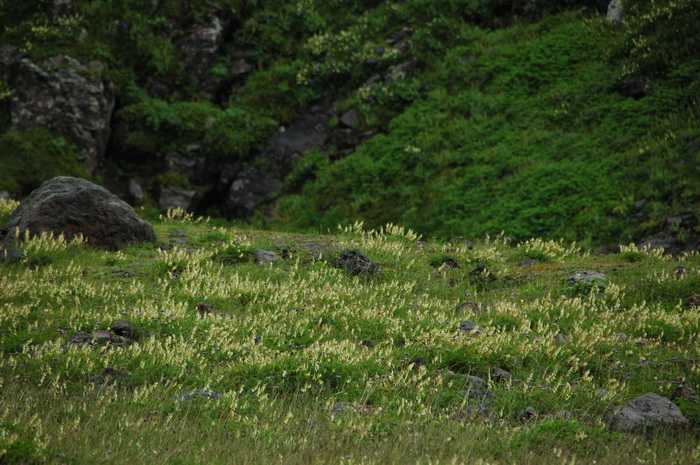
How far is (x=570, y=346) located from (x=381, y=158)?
1326 cm

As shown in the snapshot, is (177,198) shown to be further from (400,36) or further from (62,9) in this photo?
(400,36)

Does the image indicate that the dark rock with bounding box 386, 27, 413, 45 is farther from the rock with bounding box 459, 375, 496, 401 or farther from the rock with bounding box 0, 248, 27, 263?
the rock with bounding box 459, 375, 496, 401

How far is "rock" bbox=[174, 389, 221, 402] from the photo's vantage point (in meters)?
5.62

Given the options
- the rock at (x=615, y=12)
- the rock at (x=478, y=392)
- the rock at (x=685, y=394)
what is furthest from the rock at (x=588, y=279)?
the rock at (x=615, y=12)

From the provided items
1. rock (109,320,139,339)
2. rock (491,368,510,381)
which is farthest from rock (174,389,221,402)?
rock (491,368,510,381)

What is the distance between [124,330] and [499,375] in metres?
4.86

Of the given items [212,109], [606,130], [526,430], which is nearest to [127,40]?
[212,109]

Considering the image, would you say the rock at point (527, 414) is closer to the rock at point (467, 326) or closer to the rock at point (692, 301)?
the rock at point (467, 326)

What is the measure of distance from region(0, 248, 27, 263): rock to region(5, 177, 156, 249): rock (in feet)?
3.14

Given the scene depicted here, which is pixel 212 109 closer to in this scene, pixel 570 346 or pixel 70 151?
pixel 70 151

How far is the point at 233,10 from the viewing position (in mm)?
26375

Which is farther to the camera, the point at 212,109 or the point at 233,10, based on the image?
the point at 233,10

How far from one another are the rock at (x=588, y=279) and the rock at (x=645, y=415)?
4.06 metres

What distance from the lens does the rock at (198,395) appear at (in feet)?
18.4
